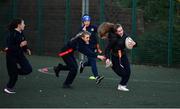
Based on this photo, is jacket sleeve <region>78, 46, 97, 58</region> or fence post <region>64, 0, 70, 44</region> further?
fence post <region>64, 0, 70, 44</region>

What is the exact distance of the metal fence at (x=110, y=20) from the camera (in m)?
20.0

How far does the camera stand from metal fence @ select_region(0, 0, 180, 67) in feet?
65.6

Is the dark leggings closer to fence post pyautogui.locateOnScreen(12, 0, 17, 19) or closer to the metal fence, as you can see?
the metal fence

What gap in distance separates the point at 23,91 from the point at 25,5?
12.3m

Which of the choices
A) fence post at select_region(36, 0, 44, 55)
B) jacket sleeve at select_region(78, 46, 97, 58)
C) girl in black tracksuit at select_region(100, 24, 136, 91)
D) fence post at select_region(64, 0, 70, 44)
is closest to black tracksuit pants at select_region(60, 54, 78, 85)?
jacket sleeve at select_region(78, 46, 97, 58)

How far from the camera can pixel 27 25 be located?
24609 mm

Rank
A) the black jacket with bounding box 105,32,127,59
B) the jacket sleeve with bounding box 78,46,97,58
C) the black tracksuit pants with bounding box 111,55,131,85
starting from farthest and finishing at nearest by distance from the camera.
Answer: the jacket sleeve with bounding box 78,46,97,58, the black tracksuit pants with bounding box 111,55,131,85, the black jacket with bounding box 105,32,127,59

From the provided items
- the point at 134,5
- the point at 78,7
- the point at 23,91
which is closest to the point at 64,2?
the point at 78,7

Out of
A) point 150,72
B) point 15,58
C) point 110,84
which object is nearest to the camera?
point 15,58

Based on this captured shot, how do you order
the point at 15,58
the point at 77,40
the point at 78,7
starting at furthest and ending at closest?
1. the point at 78,7
2. the point at 77,40
3. the point at 15,58

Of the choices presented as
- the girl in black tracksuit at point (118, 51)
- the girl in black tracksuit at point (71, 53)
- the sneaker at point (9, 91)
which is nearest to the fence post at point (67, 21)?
the girl in black tracksuit at point (71, 53)

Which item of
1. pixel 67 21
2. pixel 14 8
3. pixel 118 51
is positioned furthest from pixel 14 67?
pixel 14 8

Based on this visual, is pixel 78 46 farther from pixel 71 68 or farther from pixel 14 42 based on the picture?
pixel 14 42

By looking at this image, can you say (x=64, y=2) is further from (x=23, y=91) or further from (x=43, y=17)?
(x=23, y=91)
